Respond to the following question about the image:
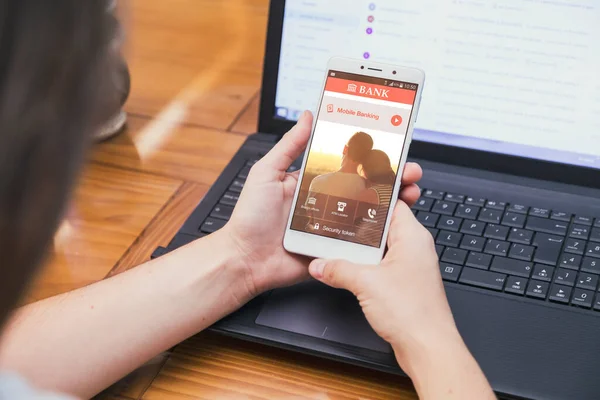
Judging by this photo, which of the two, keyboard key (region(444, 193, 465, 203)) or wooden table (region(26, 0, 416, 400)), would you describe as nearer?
wooden table (region(26, 0, 416, 400))

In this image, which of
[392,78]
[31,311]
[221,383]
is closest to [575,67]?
[392,78]

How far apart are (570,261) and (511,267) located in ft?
0.18

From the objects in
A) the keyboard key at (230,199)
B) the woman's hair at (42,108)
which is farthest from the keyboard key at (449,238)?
the woman's hair at (42,108)

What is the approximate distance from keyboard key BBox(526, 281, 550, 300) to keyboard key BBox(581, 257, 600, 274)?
4 cm

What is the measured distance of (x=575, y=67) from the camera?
64cm

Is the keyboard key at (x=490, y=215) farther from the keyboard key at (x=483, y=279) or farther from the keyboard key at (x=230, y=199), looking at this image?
the keyboard key at (x=230, y=199)

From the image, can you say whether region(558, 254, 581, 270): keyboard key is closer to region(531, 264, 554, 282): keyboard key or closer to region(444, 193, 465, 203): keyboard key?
region(531, 264, 554, 282): keyboard key

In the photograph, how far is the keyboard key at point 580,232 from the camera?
2.08ft

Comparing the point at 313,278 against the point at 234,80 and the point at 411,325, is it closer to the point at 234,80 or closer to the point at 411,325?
the point at 411,325

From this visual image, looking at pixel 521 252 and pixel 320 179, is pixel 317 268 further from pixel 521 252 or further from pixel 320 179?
pixel 521 252

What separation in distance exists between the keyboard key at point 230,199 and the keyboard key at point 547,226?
0.30 meters

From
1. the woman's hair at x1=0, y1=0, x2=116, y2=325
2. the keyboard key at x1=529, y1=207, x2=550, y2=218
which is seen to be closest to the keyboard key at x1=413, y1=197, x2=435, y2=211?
the keyboard key at x1=529, y1=207, x2=550, y2=218

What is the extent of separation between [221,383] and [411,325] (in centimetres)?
17

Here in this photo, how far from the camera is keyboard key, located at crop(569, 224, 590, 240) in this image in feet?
2.08
